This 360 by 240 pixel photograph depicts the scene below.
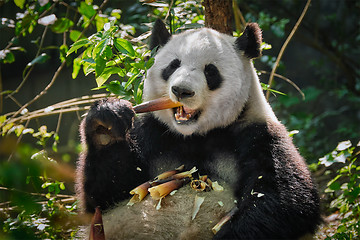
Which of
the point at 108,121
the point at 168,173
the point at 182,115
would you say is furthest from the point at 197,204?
the point at 108,121

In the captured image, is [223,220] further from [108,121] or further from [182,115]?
[108,121]

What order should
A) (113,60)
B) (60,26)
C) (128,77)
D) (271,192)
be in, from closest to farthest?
(271,192)
(113,60)
(60,26)
(128,77)

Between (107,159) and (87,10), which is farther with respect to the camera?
(87,10)

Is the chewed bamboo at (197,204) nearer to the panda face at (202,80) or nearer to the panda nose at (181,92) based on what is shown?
the panda face at (202,80)

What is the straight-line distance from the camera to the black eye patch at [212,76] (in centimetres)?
356

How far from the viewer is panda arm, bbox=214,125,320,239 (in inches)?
124

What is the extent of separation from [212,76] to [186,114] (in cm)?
38

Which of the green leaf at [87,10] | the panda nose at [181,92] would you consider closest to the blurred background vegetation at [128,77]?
the green leaf at [87,10]

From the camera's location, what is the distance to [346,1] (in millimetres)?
9992

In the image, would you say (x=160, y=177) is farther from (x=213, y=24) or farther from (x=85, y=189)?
(x=213, y=24)

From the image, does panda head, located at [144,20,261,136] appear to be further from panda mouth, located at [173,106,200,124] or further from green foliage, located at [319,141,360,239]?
green foliage, located at [319,141,360,239]

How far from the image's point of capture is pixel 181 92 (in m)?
3.22

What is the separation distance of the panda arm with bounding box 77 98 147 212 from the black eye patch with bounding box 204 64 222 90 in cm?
70

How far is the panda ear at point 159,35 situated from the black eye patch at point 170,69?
15.8 inches
